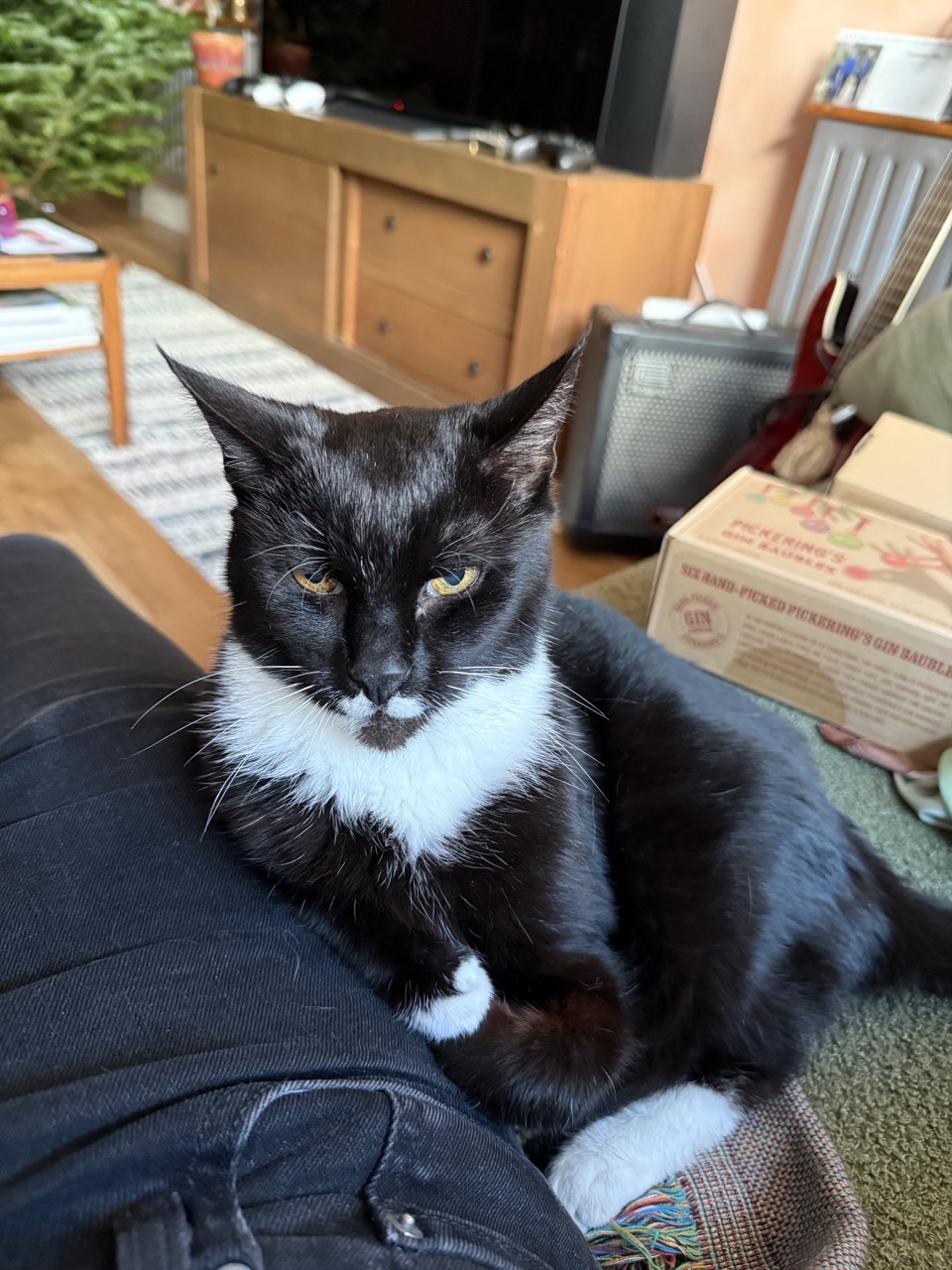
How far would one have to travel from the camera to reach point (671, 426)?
1998mm

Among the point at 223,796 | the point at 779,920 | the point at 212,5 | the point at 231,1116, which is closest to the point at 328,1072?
the point at 231,1116

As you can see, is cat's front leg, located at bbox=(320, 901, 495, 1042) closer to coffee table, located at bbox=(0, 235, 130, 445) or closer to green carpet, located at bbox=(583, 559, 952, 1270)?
green carpet, located at bbox=(583, 559, 952, 1270)

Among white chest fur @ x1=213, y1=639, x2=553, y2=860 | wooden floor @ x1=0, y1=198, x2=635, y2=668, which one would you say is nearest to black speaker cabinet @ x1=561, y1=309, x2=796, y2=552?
wooden floor @ x1=0, y1=198, x2=635, y2=668

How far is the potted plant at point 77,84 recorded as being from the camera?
10.9ft

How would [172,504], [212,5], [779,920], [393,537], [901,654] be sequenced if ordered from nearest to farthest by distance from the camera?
[393,537]
[779,920]
[901,654]
[172,504]
[212,5]

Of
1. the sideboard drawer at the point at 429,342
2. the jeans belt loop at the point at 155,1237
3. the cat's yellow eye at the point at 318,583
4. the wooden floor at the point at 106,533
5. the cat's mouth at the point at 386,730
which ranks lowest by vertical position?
the wooden floor at the point at 106,533

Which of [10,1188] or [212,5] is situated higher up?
[212,5]

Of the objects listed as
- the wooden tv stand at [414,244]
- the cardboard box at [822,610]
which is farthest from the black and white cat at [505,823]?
the wooden tv stand at [414,244]

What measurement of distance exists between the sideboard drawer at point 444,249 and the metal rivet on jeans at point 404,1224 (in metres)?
2.30

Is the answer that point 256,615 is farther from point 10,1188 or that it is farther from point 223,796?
point 10,1188

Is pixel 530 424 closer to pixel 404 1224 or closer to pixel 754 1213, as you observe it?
pixel 404 1224

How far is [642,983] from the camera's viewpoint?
78 centimetres

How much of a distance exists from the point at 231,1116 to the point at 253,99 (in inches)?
137

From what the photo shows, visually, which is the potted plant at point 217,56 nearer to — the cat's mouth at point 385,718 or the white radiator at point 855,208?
the white radiator at point 855,208
